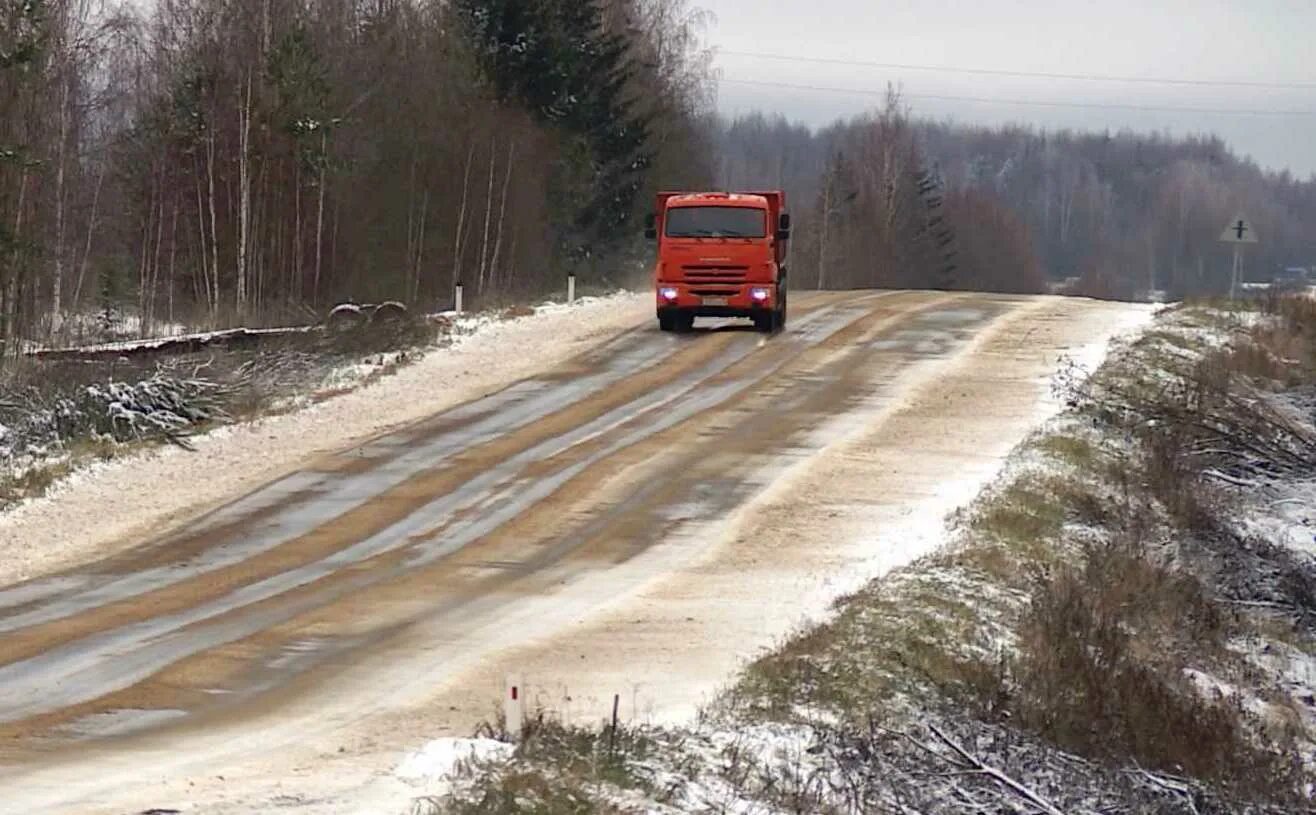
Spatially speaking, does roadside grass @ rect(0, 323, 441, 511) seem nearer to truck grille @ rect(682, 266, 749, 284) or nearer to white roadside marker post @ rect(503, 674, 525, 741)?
truck grille @ rect(682, 266, 749, 284)

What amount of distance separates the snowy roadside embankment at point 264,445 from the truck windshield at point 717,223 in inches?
88.6

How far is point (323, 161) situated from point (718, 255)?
61.6 feet

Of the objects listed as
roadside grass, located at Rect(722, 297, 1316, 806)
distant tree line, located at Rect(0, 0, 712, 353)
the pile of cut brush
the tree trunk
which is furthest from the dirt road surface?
the tree trunk

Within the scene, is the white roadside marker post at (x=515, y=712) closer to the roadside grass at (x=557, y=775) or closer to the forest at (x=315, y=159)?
the roadside grass at (x=557, y=775)

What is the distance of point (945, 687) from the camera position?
12516 mm

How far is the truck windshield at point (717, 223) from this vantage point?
30812 millimetres

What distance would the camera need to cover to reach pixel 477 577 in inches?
604

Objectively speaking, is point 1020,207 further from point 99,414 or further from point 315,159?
point 99,414

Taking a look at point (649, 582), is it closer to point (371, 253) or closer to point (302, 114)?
point (302, 114)

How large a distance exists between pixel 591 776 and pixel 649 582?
5.85m

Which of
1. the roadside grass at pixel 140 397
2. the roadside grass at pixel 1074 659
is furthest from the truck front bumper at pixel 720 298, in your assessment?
the roadside grass at pixel 1074 659

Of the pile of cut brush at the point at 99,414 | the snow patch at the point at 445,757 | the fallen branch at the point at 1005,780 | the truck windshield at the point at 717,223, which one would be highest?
the truck windshield at the point at 717,223

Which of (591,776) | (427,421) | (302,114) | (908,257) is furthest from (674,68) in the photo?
(591,776)

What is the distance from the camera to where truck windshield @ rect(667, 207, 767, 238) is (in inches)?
1213
